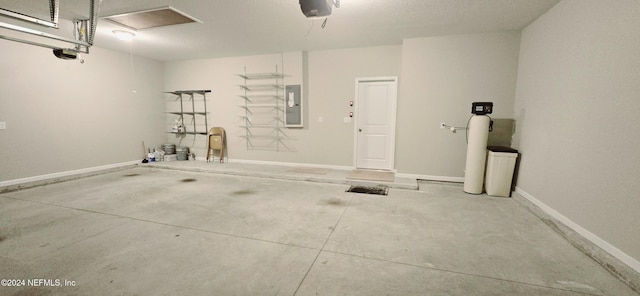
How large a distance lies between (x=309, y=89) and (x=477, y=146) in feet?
11.8

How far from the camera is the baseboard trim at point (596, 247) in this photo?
1940 mm

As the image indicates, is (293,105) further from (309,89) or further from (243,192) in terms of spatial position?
(243,192)

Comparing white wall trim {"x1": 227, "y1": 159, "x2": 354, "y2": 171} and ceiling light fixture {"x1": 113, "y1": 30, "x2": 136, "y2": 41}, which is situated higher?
ceiling light fixture {"x1": 113, "y1": 30, "x2": 136, "y2": 41}

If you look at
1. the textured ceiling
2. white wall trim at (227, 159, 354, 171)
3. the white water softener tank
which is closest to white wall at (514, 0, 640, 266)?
the white water softener tank

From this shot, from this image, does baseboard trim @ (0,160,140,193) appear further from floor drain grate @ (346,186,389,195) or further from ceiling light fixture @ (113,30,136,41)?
floor drain grate @ (346,186,389,195)

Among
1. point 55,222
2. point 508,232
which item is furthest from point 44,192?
point 508,232

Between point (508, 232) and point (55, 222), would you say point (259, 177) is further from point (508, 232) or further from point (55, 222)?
point (508, 232)

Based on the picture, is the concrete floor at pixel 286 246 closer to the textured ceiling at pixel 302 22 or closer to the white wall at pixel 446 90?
the white wall at pixel 446 90

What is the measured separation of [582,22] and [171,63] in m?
8.34

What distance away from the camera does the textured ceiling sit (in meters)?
3.29

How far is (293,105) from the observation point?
5.82m

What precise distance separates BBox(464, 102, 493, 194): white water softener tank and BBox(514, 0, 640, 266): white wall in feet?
1.80

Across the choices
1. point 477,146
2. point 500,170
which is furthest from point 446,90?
point 500,170

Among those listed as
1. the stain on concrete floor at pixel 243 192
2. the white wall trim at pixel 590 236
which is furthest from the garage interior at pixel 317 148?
the stain on concrete floor at pixel 243 192
